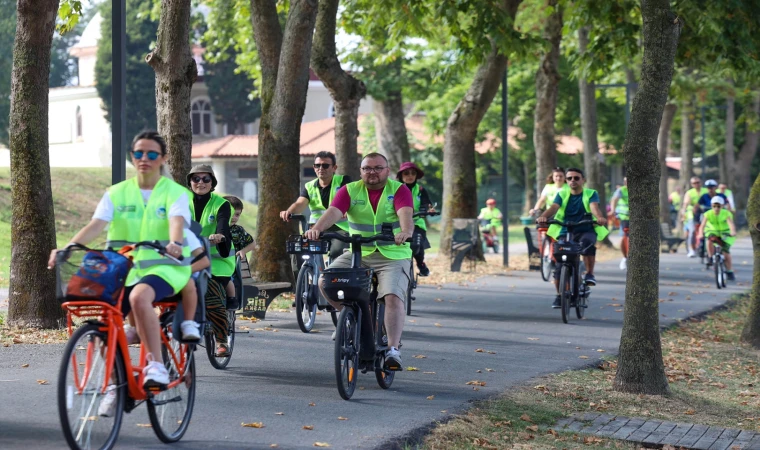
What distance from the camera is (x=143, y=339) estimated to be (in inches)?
251

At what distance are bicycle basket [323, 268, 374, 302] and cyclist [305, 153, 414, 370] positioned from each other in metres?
0.19

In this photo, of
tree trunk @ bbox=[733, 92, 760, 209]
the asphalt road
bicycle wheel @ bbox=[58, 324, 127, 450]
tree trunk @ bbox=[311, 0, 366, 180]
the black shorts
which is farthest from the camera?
tree trunk @ bbox=[733, 92, 760, 209]

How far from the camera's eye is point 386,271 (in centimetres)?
891

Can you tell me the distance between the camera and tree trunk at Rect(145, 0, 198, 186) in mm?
12570

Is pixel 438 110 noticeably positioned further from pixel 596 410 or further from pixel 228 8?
pixel 596 410

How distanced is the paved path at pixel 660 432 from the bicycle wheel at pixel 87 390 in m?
3.16

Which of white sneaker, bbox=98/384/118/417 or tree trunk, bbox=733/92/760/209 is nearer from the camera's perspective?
white sneaker, bbox=98/384/118/417

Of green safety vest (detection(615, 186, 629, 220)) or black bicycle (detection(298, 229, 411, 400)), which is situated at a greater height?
green safety vest (detection(615, 186, 629, 220))

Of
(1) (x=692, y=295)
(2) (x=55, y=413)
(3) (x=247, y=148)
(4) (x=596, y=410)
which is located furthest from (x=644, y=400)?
(3) (x=247, y=148)

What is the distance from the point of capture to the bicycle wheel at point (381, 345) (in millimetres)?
8812

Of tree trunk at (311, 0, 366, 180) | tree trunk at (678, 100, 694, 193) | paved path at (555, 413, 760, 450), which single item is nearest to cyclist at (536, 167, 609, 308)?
tree trunk at (311, 0, 366, 180)

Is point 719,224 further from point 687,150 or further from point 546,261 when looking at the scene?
point 687,150

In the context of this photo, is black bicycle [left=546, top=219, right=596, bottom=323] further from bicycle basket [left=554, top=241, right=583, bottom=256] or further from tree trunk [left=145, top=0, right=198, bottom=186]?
tree trunk [left=145, top=0, right=198, bottom=186]

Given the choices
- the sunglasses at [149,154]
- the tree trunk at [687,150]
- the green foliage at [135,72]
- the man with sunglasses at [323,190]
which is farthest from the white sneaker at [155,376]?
the green foliage at [135,72]
